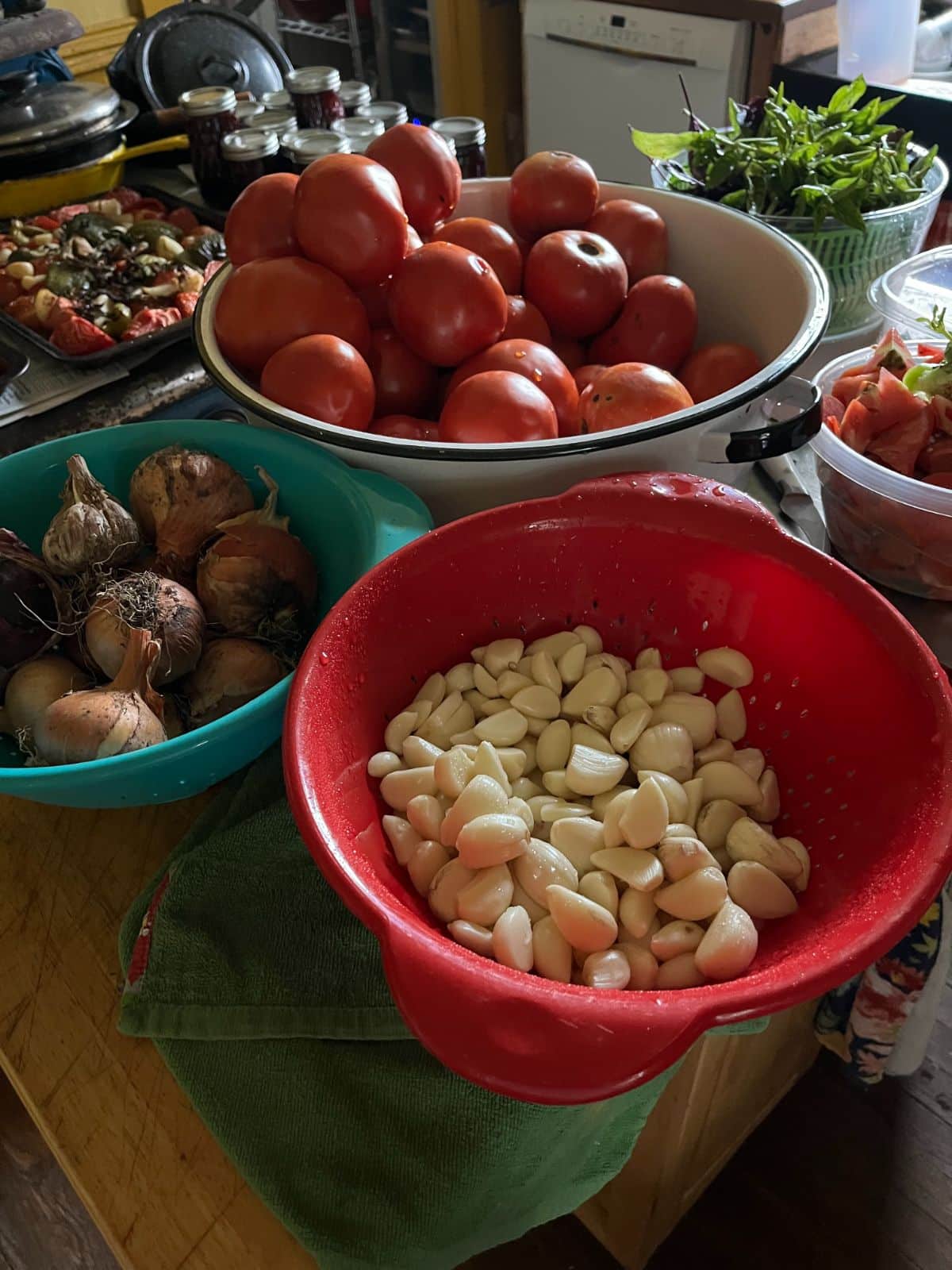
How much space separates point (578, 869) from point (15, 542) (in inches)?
16.8

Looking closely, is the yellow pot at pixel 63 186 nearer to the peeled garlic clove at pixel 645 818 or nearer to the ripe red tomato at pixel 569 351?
the ripe red tomato at pixel 569 351

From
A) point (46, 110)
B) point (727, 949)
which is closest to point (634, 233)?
point (727, 949)

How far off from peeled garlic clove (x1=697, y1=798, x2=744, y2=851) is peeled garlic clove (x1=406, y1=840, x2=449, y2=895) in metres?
0.14

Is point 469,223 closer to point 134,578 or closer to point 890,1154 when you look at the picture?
point 134,578

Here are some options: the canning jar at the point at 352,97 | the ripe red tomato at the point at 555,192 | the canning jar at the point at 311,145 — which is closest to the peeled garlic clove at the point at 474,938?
the ripe red tomato at the point at 555,192

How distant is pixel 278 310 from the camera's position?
27.4 inches

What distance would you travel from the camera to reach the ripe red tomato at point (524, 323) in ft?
2.48

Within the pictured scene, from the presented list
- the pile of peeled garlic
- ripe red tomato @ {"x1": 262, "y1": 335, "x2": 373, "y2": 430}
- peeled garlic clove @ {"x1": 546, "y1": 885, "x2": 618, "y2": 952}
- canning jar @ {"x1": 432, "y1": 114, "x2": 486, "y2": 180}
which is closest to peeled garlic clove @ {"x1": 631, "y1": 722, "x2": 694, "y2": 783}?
the pile of peeled garlic

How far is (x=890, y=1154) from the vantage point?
1.04 meters

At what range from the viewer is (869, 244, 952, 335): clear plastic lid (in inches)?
30.6

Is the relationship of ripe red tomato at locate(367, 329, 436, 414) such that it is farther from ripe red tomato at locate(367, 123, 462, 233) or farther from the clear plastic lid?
the clear plastic lid

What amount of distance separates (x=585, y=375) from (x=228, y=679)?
373 millimetres

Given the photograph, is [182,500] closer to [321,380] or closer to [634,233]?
[321,380]

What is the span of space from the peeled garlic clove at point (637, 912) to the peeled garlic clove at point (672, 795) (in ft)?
0.16
